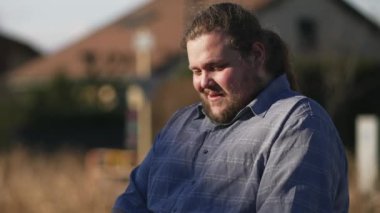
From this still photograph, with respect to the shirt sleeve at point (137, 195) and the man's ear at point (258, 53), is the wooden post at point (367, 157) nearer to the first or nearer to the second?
the shirt sleeve at point (137, 195)

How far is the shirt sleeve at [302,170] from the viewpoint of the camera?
8.23ft

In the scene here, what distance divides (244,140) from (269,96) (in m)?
0.17

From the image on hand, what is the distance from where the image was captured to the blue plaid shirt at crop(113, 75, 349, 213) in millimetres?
2525

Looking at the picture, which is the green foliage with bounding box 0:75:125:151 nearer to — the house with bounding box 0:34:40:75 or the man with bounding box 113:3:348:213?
the man with bounding box 113:3:348:213

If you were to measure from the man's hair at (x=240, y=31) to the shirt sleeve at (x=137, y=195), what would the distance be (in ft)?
1.59

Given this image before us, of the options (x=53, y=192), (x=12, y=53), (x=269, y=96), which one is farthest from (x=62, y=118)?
(x=12, y=53)

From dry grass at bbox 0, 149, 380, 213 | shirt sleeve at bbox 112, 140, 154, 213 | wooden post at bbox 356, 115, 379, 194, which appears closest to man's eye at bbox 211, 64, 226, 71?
shirt sleeve at bbox 112, 140, 154, 213

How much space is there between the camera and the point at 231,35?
9.07ft

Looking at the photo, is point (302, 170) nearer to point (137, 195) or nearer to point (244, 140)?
point (244, 140)

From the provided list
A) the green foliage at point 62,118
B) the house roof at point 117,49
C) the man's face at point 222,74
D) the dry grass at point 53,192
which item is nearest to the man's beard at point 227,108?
the man's face at point 222,74

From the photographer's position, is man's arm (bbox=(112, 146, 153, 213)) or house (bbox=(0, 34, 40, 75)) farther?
house (bbox=(0, 34, 40, 75))

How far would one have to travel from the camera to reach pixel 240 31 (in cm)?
279

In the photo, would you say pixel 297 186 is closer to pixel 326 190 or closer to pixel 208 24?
pixel 326 190

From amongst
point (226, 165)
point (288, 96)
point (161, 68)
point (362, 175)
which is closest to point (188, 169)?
point (226, 165)
